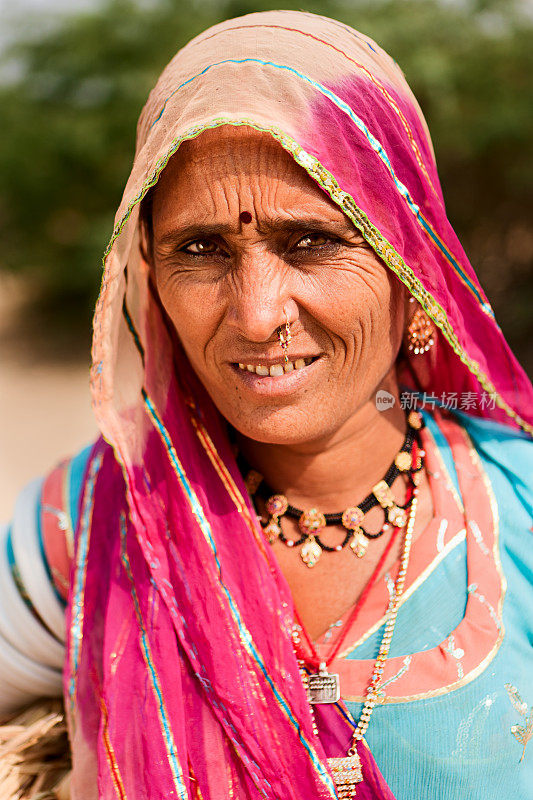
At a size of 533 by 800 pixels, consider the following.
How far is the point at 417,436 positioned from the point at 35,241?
7905mm

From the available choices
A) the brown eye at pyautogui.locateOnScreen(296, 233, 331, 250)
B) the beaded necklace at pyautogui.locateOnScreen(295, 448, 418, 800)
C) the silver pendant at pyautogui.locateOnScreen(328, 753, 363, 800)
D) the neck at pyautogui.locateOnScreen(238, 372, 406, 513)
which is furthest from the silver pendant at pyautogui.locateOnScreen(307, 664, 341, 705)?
the brown eye at pyautogui.locateOnScreen(296, 233, 331, 250)

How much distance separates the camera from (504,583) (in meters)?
1.65

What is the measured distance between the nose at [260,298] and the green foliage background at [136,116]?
562 centimetres

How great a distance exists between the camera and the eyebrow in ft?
4.78

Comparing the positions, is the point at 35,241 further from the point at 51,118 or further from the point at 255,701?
the point at 255,701

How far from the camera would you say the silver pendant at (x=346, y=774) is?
1.60m

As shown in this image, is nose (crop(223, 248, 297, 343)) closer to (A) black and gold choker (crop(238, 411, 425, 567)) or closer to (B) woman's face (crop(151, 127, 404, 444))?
(B) woman's face (crop(151, 127, 404, 444))

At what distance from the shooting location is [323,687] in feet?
5.40

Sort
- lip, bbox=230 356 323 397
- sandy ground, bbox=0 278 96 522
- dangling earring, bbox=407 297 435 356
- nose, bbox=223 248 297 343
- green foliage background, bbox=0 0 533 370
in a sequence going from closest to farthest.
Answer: nose, bbox=223 248 297 343 → lip, bbox=230 356 323 397 → dangling earring, bbox=407 297 435 356 → sandy ground, bbox=0 278 96 522 → green foliage background, bbox=0 0 533 370

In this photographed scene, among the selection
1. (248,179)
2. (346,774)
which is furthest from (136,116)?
(346,774)

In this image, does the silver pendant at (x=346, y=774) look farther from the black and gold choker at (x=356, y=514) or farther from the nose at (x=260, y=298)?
the nose at (x=260, y=298)

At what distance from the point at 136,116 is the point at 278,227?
718cm

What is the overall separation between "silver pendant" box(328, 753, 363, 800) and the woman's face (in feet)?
2.08

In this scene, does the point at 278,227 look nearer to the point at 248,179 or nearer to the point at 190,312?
the point at 248,179
